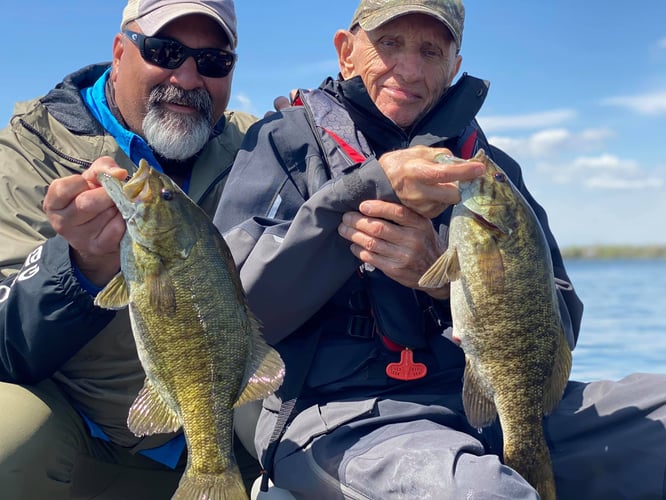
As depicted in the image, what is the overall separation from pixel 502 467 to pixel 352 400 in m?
0.82

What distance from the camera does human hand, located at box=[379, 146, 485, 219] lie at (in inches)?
120

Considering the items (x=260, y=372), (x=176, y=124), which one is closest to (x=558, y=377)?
(x=260, y=372)

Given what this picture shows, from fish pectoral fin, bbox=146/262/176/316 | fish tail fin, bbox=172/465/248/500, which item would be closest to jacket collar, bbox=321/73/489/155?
fish pectoral fin, bbox=146/262/176/316

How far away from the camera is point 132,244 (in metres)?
2.93

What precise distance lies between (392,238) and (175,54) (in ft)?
7.55

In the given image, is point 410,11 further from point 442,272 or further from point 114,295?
point 114,295

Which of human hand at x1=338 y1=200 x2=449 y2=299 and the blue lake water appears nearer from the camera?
human hand at x1=338 y1=200 x2=449 y2=299

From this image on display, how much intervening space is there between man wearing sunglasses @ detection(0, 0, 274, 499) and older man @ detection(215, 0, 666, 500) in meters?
0.86

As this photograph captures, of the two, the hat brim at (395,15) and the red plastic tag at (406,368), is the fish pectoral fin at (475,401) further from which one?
the hat brim at (395,15)

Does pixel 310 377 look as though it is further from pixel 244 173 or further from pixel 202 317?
pixel 244 173

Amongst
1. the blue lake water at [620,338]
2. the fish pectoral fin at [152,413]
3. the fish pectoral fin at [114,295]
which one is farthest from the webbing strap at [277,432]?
the blue lake water at [620,338]

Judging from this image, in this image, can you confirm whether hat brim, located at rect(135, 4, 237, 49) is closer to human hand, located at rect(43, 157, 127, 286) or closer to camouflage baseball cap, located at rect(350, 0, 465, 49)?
camouflage baseball cap, located at rect(350, 0, 465, 49)

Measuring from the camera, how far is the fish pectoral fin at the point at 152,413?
9.87 feet

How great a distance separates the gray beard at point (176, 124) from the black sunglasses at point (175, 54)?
0.15 metres
